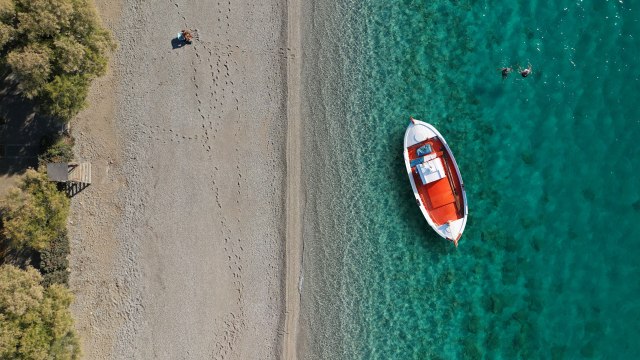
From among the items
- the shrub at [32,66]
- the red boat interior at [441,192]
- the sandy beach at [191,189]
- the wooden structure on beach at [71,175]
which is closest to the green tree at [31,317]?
the sandy beach at [191,189]

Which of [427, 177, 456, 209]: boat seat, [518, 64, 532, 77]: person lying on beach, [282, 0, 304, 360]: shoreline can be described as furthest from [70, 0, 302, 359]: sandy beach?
[518, 64, 532, 77]: person lying on beach

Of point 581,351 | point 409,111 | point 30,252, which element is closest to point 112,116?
point 30,252

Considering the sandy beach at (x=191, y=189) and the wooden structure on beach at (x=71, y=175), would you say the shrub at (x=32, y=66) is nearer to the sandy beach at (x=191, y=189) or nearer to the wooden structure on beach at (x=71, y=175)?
the sandy beach at (x=191, y=189)

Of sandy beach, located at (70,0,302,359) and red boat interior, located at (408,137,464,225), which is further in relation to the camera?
red boat interior, located at (408,137,464,225)

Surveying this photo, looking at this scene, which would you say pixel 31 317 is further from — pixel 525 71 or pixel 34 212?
pixel 525 71

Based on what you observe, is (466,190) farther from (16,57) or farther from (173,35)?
(16,57)

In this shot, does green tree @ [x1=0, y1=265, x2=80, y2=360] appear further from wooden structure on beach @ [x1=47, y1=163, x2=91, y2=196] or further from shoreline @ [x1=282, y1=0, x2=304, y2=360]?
shoreline @ [x1=282, y1=0, x2=304, y2=360]
